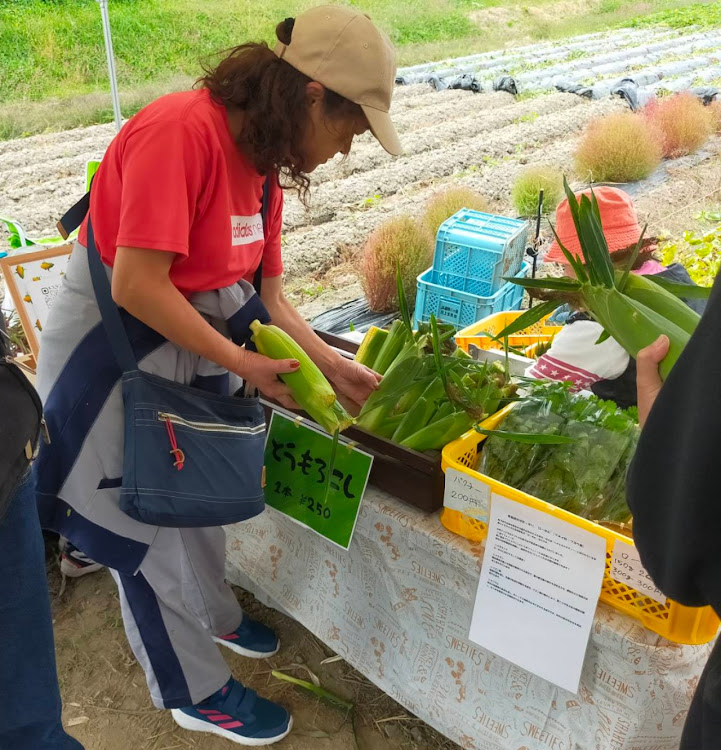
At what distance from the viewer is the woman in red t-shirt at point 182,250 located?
149 centimetres

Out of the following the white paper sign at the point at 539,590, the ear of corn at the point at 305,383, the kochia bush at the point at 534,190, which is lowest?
the kochia bush at the point at 534,190

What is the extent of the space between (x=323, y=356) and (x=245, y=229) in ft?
1.59

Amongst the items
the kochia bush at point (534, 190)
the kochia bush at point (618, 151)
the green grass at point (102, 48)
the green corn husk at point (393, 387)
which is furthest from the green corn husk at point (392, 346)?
the green grass at point (102, 48)

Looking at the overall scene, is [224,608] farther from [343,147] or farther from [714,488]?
[714,488]

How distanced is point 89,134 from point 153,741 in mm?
9096

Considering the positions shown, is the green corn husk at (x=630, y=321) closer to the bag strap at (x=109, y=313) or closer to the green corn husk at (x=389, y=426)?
the green corn husk at (x=389, y=426)

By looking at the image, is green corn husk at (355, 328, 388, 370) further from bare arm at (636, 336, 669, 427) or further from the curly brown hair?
bare arm at (636, 336, 669, 427)

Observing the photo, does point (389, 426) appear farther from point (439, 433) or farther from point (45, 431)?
point (45, 431)

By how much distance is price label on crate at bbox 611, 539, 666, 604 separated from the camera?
1.30 metres

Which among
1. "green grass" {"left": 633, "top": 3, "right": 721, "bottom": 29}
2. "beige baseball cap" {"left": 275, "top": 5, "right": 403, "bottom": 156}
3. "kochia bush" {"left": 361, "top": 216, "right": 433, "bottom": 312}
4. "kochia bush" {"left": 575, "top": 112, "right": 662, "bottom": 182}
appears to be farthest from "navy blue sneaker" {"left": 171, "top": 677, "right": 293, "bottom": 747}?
"green grass" {"left": 633, "top": 3, "right": 721, "bottom": 29}

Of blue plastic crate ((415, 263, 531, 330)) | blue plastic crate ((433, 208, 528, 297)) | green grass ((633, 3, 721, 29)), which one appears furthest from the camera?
green grass ((633, 3, 721, 29))

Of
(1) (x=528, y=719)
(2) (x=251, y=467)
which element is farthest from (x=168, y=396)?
(1) (x=528, y=719)

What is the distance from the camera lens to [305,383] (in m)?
1.74

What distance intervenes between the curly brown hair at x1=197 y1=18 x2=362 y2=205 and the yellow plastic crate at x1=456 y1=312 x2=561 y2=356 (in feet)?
3.13
